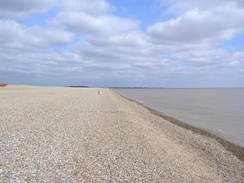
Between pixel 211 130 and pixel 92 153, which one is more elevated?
pixel 92 153

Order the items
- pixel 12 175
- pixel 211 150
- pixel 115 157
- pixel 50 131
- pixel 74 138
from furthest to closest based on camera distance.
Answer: pixel 211 150
pixel 50 131
pixel 74 138
pixel 115 157
pixel 12 175

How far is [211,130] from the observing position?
14555mm

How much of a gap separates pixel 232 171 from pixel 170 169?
10.9ft

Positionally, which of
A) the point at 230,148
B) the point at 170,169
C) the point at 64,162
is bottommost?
the point at 230,148

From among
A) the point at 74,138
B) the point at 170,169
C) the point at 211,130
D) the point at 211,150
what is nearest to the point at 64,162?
the point at 74,138

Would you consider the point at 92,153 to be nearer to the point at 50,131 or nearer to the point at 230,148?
the point at 50,131

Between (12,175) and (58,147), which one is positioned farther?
(58,147)

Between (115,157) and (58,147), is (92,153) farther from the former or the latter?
(58,147)

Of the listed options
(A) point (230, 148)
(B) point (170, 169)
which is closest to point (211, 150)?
(A) point (230, 148)

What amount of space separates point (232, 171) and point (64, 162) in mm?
6665

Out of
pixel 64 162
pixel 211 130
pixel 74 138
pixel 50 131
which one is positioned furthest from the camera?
pixel 211 130

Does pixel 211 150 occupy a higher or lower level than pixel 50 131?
lower

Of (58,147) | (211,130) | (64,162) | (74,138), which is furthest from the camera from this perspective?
(211,130)

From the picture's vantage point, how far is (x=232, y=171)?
7.40m
